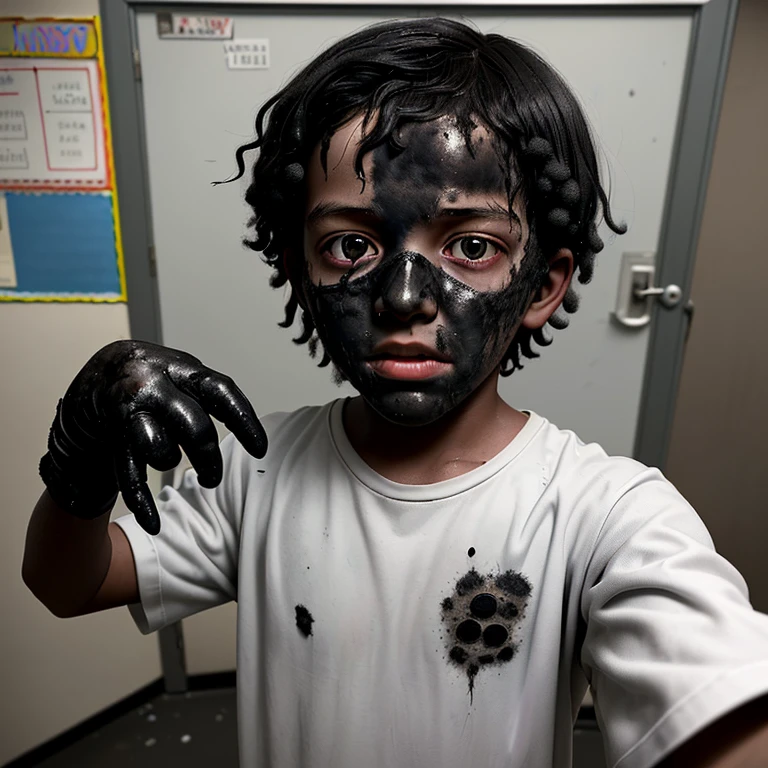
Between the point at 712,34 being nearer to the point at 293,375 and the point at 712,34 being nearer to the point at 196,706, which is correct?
the point at 293,375

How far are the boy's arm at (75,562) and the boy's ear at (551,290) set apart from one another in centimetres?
49

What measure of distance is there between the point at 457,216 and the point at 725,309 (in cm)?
154

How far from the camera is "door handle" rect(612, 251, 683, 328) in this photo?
1529 mm

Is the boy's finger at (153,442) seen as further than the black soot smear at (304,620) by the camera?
No

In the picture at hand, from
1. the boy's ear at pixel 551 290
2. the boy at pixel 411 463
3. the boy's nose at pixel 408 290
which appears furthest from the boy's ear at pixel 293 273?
the boy's ear at pixel 551 290

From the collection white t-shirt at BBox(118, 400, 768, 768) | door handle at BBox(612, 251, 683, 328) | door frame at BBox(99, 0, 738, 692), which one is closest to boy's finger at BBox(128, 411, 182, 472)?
white t-shirt at BBox(118, 400, 768, 768)

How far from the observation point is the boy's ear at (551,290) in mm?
635

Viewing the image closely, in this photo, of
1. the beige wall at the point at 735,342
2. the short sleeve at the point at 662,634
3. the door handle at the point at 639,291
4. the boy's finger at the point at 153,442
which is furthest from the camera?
the beige wall at the point at 735,342

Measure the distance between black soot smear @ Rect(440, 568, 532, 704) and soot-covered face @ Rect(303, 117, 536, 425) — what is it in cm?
17

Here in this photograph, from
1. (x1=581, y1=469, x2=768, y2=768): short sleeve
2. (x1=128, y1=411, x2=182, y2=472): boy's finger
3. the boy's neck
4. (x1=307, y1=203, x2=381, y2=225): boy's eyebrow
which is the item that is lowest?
(x1=581, y1=469, x2=768, y2=768): short sleeve

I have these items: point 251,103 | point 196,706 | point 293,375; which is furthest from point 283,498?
point 196,706

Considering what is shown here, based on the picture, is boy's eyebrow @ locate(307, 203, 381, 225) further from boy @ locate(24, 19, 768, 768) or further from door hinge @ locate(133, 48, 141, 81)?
door hinge @ locate(133, 48, 141, 81)

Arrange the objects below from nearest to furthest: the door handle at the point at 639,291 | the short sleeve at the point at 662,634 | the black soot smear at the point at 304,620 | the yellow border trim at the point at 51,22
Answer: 1. the short sleeve at the point at 662,634
2. the black soot smear at the point at 304,620
3. the yellow border trim at the point at 51,22
4. the door handle at the point at 639,291

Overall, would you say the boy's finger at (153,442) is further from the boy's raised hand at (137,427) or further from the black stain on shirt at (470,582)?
the black stain on shirt at (470,582)
